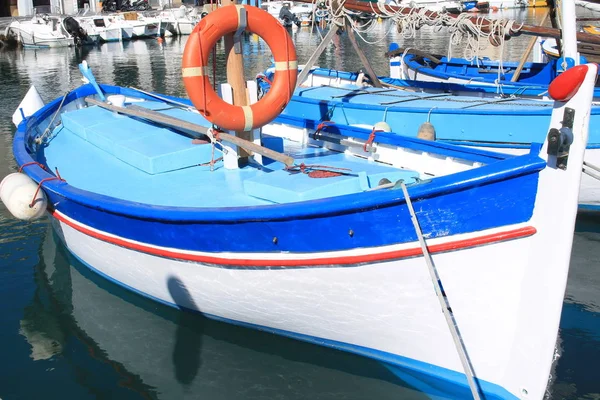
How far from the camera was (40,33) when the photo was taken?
38156 mm

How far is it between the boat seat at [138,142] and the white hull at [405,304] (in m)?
1.24

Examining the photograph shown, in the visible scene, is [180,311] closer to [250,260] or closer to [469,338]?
[250,260]

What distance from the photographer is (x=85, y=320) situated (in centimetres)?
711

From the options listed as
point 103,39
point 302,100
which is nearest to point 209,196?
point 302,100

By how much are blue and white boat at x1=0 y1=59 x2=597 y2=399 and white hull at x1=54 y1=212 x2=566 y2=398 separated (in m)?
0.01

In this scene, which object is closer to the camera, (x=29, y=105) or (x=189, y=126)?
(x=189, y=126)

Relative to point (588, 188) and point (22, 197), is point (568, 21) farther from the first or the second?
point (22, 197)

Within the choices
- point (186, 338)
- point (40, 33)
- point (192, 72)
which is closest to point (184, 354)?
point (186, 338)

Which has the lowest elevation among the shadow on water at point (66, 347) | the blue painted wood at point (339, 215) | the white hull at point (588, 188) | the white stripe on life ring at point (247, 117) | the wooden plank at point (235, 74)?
the shadow on water at point (66, 347)

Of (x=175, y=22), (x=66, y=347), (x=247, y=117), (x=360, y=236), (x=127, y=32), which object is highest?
(x=175, y=22)

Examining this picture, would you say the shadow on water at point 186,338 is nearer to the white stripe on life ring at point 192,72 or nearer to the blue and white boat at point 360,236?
the blue and white boat at point 360,236

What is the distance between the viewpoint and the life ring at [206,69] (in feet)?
19.7

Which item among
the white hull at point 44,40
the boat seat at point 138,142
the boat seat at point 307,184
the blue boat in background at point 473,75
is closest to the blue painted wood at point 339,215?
the boat seat at point 307,184

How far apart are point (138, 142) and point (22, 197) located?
1.49 metres
